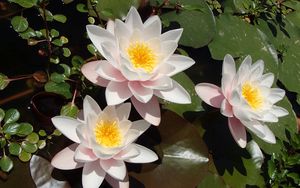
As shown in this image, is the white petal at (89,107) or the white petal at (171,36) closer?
the white petal at (89,107)

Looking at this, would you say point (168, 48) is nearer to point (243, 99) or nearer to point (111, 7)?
point (243, 99)

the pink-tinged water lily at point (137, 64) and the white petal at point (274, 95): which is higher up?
the pink-tinged water lily at point (137, 64)

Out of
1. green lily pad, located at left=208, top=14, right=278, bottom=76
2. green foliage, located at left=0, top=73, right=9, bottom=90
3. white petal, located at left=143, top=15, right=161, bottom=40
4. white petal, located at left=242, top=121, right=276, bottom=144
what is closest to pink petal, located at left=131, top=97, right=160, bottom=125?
white petal, located at left=143, top=15, right=161, bottom=40

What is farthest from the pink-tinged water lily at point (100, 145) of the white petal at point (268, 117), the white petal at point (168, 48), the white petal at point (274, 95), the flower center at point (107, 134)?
the white petal at point (274, 95)

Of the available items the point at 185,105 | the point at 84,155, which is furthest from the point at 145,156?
the point at 185,105

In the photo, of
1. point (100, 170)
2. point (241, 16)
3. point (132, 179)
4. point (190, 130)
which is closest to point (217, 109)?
point (190, 130)

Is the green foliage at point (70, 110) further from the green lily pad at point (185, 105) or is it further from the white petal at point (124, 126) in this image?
the green lily pad at point (185, 105)

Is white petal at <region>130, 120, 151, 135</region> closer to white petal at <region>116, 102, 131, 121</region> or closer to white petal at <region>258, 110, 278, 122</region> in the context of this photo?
white petal at <region>116, 102, 131, 121</region>
